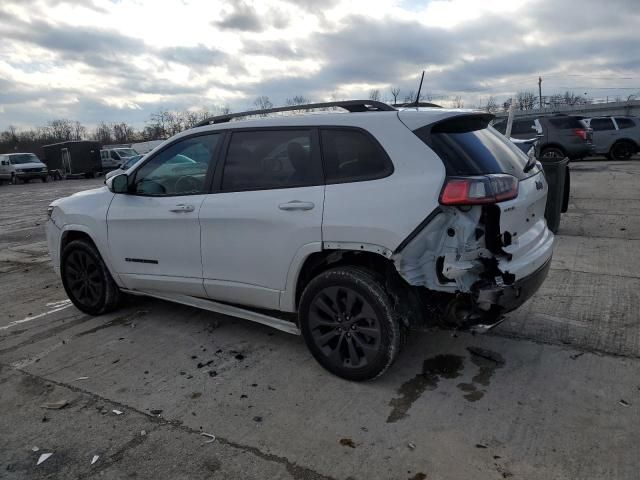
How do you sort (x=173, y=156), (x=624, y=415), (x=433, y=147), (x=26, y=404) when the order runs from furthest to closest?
(x=173, y=156) → (x=26, y=404) → (x=433, y=147) → (x=624, y=415)

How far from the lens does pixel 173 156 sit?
173 inches

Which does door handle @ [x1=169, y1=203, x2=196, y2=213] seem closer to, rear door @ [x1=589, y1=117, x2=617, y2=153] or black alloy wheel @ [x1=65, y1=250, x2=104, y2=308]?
black alloy wheel @ [x1=65, y1=250, x2=104, y2=308]

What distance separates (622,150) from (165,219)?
20.9 metres

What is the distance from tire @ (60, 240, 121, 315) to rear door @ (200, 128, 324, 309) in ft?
4.53

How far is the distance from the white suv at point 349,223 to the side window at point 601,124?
18977mm

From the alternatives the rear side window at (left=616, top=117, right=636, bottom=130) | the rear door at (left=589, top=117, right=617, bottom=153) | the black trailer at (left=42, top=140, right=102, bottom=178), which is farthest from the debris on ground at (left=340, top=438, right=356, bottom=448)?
the black trailer at (left=42, top=140, right=102, bottom=178)

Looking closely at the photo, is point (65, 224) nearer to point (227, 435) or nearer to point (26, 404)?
point (26, 404)

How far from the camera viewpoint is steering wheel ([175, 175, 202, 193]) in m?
4.12

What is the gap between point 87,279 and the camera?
4.98 meters

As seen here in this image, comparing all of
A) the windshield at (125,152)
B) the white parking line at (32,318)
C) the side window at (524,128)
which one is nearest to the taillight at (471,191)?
the white parking line at (32,318)

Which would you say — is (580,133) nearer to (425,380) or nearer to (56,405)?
(425,380)

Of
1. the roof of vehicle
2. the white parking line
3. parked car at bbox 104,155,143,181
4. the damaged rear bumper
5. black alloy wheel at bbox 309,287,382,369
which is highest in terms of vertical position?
the roof of vehicle

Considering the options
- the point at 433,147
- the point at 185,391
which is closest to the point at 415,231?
the point at 433,147

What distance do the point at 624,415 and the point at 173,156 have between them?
149 inches
